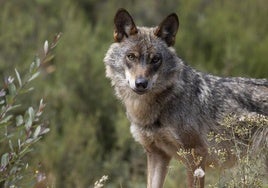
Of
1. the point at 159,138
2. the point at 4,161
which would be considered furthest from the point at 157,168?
the point at 4,161

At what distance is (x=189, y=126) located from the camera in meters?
6.11

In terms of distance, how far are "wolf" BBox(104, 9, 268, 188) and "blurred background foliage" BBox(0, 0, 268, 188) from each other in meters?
2.24

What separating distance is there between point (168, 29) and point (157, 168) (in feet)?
3.70

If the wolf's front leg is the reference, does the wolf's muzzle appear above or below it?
above

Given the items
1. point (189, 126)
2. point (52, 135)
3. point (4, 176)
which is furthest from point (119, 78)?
point (52, 135)

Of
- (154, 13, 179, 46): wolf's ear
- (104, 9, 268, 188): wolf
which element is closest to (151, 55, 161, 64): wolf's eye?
(104, 9, 268, 188): wolf

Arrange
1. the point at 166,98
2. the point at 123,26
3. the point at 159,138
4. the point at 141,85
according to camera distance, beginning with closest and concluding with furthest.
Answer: the point at 141,85
the point at 159,138
the point at 166,98
the point at 123,26

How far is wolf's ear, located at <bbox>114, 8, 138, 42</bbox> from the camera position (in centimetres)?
625

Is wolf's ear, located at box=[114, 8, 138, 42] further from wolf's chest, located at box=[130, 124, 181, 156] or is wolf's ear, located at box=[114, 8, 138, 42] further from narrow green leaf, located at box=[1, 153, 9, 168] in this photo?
narrow green leaf, located at box=[1, 153, 9, 168]

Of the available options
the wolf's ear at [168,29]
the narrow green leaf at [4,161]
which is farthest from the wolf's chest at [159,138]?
the narrow green leaf at [4,161]

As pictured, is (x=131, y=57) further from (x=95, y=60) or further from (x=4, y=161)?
(x=95, y=60)

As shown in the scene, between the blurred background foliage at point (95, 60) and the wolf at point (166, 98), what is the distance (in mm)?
2238

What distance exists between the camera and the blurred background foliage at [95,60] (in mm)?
11422

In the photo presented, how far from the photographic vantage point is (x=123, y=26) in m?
6.34
